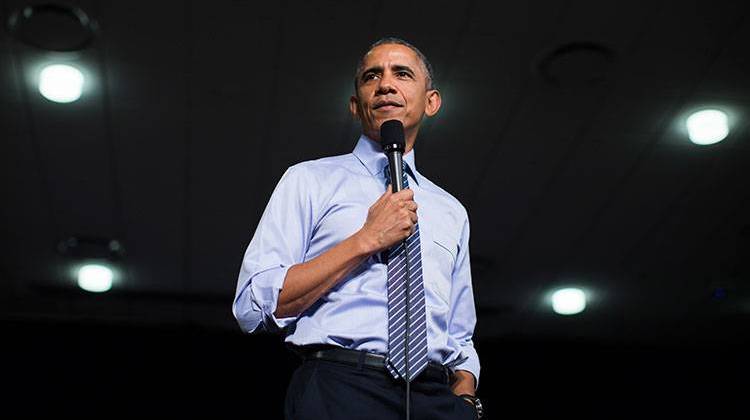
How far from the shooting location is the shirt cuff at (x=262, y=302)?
141 cm

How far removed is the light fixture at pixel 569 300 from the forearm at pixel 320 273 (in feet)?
16.4

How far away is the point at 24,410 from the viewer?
6.17m

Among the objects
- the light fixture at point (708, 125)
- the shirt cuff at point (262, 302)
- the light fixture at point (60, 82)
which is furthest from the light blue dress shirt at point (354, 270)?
the light fixture at point (708, 125)

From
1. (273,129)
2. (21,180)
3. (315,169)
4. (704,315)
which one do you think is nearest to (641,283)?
(704,315)

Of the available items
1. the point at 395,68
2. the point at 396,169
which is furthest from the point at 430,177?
the point at 396,169

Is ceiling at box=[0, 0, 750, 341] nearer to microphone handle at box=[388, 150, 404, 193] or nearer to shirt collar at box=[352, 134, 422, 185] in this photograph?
shirt collar at box=[352, 134, 422, 185]

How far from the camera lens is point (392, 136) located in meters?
1.53

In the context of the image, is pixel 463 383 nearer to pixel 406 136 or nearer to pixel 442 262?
pixel 442 262

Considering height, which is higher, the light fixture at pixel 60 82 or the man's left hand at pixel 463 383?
the light fixture at pixel 60 82

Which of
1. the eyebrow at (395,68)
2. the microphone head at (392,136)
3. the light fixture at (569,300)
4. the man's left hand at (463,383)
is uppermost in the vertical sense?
the light fixture at (569,300)

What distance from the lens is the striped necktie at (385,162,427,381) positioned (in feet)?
4.43

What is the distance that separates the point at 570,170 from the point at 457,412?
3.35 meters

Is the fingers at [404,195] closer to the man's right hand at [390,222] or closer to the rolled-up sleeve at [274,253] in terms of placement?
the man's right hand at [390,222]

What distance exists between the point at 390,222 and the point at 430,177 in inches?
130
